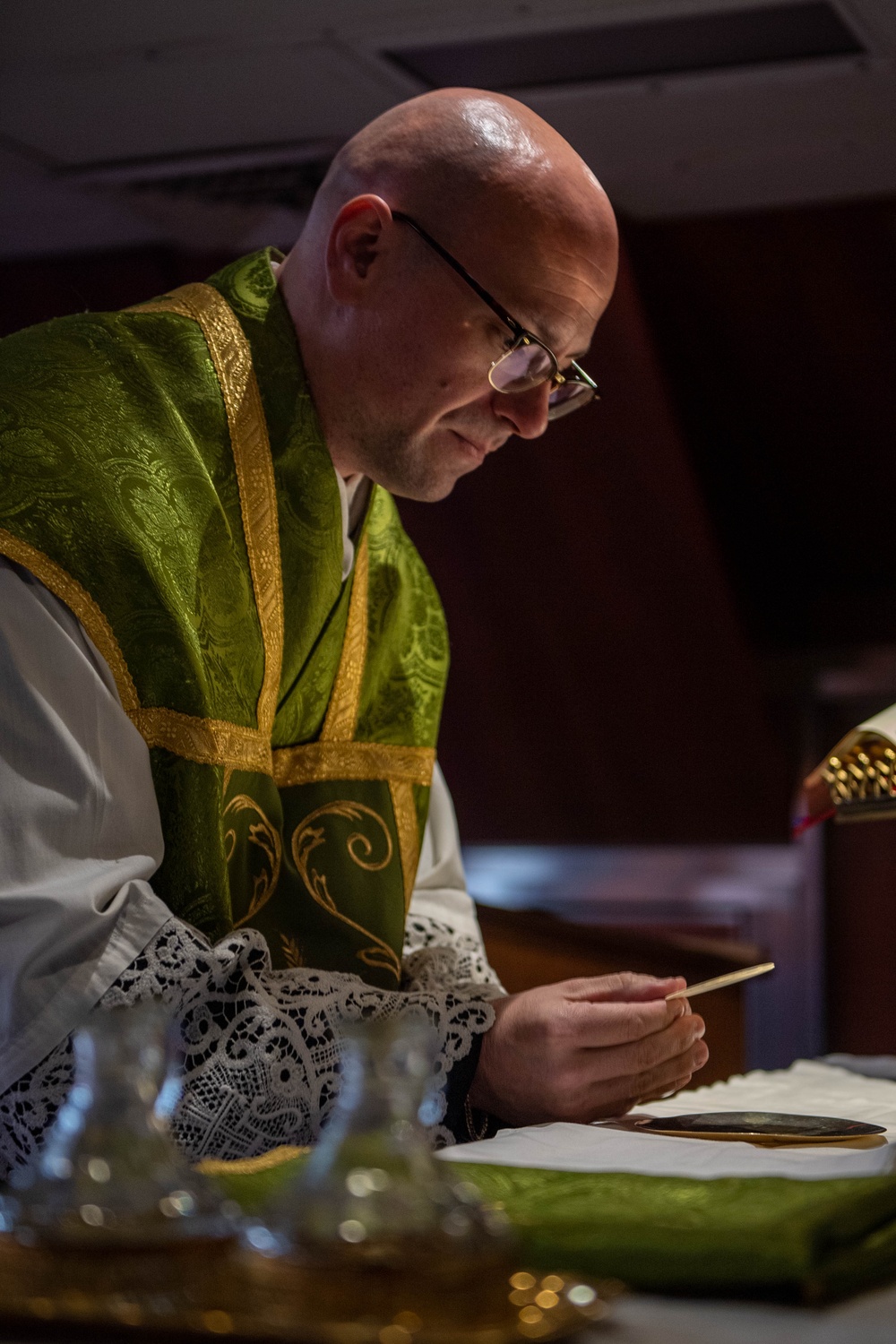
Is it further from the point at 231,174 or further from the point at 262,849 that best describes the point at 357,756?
the point at 231,174

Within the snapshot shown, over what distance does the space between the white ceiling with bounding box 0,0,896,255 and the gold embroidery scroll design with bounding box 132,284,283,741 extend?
5.22ft

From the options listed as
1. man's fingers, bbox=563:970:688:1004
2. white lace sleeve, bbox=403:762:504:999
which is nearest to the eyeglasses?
white lace sleeve, bbox=403:762:504:999

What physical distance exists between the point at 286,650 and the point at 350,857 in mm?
262

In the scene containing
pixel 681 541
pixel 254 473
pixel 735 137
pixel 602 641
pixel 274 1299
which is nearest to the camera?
pixel 274 1299

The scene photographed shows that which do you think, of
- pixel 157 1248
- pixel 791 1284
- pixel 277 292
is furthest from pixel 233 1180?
pixel 277 292

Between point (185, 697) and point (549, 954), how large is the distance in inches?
69.7

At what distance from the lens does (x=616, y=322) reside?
4.32m

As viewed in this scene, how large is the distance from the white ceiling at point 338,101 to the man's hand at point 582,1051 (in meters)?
2.33

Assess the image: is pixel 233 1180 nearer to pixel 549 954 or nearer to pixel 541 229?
pixel 541 229

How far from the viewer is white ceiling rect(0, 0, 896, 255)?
329 cm

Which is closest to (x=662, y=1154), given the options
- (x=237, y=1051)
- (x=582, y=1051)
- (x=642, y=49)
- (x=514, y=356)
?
(x=582, y=1051)

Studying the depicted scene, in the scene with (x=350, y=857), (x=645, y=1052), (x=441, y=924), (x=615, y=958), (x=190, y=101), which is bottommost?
(x=615, y=958)

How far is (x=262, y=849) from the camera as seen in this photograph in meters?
1.79

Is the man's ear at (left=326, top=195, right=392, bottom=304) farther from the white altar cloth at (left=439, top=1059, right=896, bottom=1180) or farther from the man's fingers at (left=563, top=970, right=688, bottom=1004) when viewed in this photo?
the white altar cloth at (left=439, top=1059, right=896, bottom=1180)
